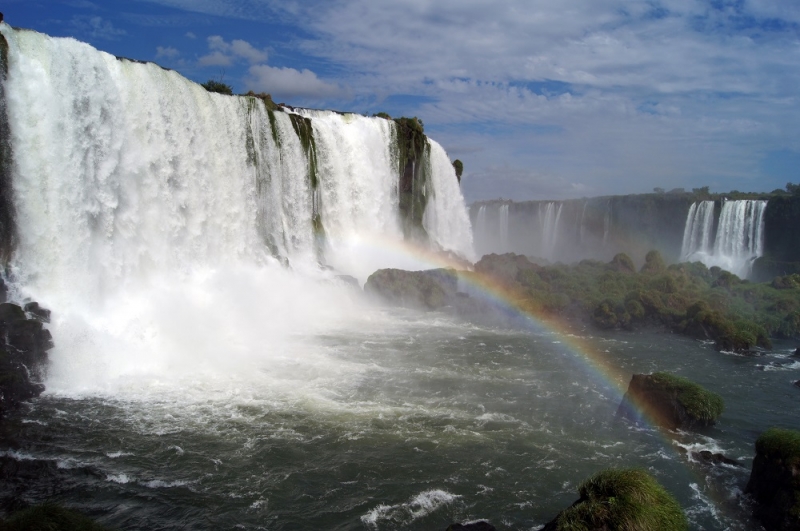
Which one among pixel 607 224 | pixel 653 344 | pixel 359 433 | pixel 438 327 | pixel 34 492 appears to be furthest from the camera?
pixel 607 224

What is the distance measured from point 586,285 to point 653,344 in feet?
22.3

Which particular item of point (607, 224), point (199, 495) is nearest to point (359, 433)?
point (199, 495)

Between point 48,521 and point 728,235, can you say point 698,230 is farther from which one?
point 48,521

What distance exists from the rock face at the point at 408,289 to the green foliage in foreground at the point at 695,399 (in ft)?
39.0

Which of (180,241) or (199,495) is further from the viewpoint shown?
(180,241)

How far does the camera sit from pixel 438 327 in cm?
1950

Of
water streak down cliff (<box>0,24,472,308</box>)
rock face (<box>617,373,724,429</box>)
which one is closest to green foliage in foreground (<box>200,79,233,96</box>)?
water streak down cliff (<box>0,24,472,308</box>)

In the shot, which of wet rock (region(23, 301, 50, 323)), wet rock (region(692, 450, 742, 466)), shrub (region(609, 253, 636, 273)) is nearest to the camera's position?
wet rock (region(692, 450, 742, 466))

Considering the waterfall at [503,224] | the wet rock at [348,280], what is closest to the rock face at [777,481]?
the wet rock at [348,280]

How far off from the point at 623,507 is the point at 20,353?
10929 mm

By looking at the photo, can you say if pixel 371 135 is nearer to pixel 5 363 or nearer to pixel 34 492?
pixel 5 363

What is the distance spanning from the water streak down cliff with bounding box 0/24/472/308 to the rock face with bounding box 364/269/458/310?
2924 millimetres

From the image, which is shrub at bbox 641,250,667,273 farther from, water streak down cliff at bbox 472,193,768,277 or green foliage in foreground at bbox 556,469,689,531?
green foliage in foreground at bbox 556,469,689,531

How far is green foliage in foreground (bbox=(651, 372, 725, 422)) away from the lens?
11000mm
